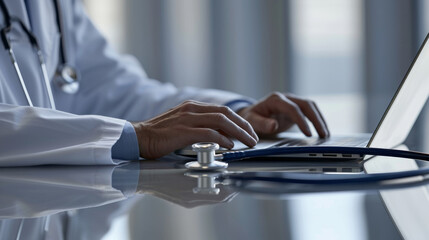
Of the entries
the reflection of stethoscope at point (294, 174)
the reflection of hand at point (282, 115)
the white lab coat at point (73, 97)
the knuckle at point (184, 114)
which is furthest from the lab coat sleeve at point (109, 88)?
the reflection of stethoscope at point (294, 174)

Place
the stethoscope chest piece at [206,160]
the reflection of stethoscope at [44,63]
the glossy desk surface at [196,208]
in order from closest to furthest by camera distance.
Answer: the glossy desk surface at [196,208] → the stethoscope chest piece at [206,160] → the reflection of stethoscope at [44,63]

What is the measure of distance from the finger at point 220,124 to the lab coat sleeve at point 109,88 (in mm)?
482

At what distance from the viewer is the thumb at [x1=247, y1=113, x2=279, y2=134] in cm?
115

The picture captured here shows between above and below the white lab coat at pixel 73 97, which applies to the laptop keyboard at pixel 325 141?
below

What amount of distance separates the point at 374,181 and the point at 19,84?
72cm

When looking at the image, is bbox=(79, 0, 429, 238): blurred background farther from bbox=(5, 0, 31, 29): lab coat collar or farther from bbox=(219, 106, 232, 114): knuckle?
bbox=(219, 106, 232, 114): knuckle

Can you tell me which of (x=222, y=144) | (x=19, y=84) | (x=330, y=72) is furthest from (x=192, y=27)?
(x=222, y=144)

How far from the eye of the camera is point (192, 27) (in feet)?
12.3

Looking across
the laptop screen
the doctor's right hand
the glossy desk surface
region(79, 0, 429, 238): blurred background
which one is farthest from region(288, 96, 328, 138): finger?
region(79, 0, 429, 238): blurred background

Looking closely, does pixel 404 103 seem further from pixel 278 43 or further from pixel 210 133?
pixel 278 43

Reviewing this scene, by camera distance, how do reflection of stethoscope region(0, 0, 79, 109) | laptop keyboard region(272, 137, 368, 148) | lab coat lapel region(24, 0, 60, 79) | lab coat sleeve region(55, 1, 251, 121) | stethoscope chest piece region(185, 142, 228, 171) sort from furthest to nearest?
lab coat sleeve region(55, 1, 251, 121) → lab coat lapel region(24, 0, 60, 79) → reflection of stethoscope region(0, 0, 79, 109) → laptop keyboard region(272, 137, 368, 148) → stethoscope chest piece region(185, 142, 228, 171)

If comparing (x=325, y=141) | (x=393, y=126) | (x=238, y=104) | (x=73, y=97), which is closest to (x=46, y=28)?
(x=73, y=97)

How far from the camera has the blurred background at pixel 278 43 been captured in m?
3.51

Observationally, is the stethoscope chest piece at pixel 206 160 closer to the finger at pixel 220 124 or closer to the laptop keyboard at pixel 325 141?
the finger at pixel 220 124
